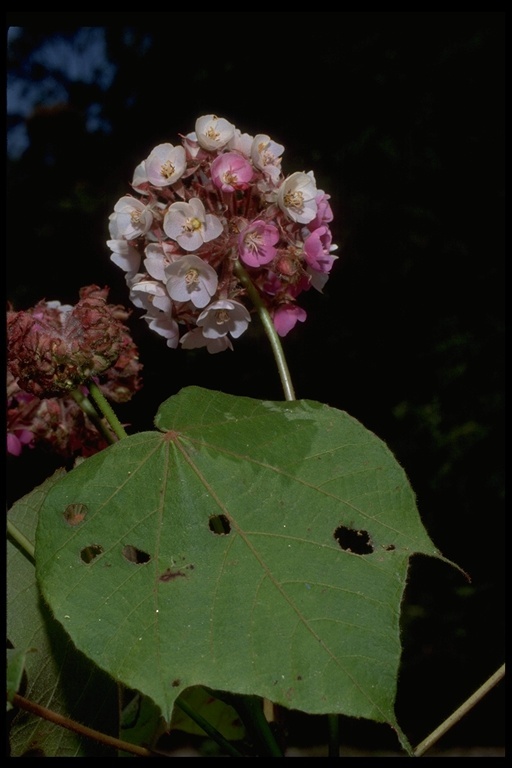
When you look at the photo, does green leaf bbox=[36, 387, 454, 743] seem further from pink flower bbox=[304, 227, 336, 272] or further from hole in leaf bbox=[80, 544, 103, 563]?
pink flower bbox=[304, 227, 336, 272]

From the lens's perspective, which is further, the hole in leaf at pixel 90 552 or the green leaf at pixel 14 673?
the hole in leaf at pixel 90 552

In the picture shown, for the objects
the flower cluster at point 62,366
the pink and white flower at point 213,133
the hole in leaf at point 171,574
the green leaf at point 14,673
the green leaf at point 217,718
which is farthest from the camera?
the green leaf at point 217,718

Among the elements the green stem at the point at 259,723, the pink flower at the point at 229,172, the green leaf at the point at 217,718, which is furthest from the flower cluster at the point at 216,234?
the green leaf at the point at 217,718

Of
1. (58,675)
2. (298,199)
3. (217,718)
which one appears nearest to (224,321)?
(298,199)

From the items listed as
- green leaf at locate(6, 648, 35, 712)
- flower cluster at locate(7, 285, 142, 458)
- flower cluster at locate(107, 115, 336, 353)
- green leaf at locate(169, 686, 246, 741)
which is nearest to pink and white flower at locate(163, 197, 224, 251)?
flower cluster at locate(107, 115, 336, 353)

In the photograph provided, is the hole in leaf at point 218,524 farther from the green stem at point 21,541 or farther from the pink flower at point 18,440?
the pink flower at point 18,440

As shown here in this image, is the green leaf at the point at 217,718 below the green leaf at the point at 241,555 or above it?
below
